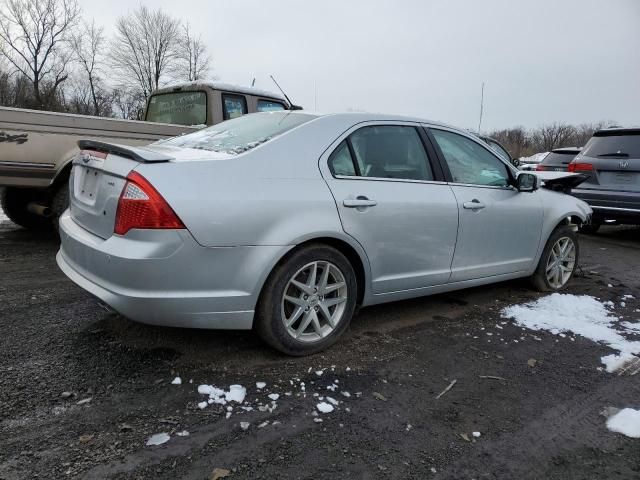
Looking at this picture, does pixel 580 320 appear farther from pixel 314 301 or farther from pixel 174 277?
pixel 174 277

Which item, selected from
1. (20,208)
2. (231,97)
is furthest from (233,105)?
(20,208)

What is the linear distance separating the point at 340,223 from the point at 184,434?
147 cm

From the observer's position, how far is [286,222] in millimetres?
2795

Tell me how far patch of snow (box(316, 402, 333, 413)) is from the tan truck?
396 centimetres

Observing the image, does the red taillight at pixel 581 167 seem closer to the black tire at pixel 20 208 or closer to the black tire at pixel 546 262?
the black tire at pixel 546 262

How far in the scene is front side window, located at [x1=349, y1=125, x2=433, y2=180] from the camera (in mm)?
3311

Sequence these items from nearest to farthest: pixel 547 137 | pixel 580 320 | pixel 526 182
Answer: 1. pixel 580 320
2. pixel 526 182
3. pixel 547 137

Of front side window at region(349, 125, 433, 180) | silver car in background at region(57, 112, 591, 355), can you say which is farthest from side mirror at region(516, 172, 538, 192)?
front side window at region(349, 125, 433, 180)

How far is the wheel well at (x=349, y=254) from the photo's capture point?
2.93m

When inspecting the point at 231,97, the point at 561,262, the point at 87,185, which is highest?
the point at 231,97

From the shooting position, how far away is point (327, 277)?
3.10m

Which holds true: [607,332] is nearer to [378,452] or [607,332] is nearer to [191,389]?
[378,452]

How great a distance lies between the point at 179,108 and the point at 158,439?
230 inches

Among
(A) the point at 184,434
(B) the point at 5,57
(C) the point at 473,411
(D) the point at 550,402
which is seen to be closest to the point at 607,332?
(D) the point at 550,402
